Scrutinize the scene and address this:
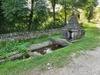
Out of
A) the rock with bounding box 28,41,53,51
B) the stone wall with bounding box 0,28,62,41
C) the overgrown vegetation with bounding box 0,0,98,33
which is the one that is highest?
the overgrown vegetation with bounding box 0,0,98,33

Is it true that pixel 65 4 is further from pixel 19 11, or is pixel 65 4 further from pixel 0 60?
pixel 0 60

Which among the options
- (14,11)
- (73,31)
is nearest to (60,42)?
(73,31)

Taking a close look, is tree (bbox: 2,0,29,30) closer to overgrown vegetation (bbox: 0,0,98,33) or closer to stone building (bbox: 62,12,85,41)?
overgrown vegetation (bbox: 0,0,98,33)

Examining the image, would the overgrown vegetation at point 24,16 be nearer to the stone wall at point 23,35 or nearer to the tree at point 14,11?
the tree at point 14,11

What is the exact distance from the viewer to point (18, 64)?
30.2ft

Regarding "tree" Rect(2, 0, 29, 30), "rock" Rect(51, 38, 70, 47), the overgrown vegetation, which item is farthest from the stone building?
"tree" Rect(2, 0, 29, 30)

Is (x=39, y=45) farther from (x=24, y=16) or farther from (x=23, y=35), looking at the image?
(x=24, y=16)

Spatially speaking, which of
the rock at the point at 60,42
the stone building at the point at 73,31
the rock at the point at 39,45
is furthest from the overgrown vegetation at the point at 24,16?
the stone building at the point at 73,31

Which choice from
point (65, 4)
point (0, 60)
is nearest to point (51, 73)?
point (0, 60)

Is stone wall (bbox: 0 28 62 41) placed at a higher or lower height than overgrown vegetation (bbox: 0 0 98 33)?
lower

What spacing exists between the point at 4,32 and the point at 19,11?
2297mm

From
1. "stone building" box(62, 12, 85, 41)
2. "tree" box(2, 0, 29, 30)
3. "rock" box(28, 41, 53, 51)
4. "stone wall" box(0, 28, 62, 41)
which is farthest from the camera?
"stone building" box(62, 12, 85, 41)

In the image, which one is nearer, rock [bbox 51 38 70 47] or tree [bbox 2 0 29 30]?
tree [bbox 2 0 29 30]

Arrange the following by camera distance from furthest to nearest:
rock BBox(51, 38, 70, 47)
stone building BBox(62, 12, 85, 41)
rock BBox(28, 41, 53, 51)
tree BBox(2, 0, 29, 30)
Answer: stone building BBox(62, 12, 85, 41), rock BBox(51, 38, 70, 47), tree BBox(2, 0, 29, 30), rock BBox(28, 41, 53, 51)
